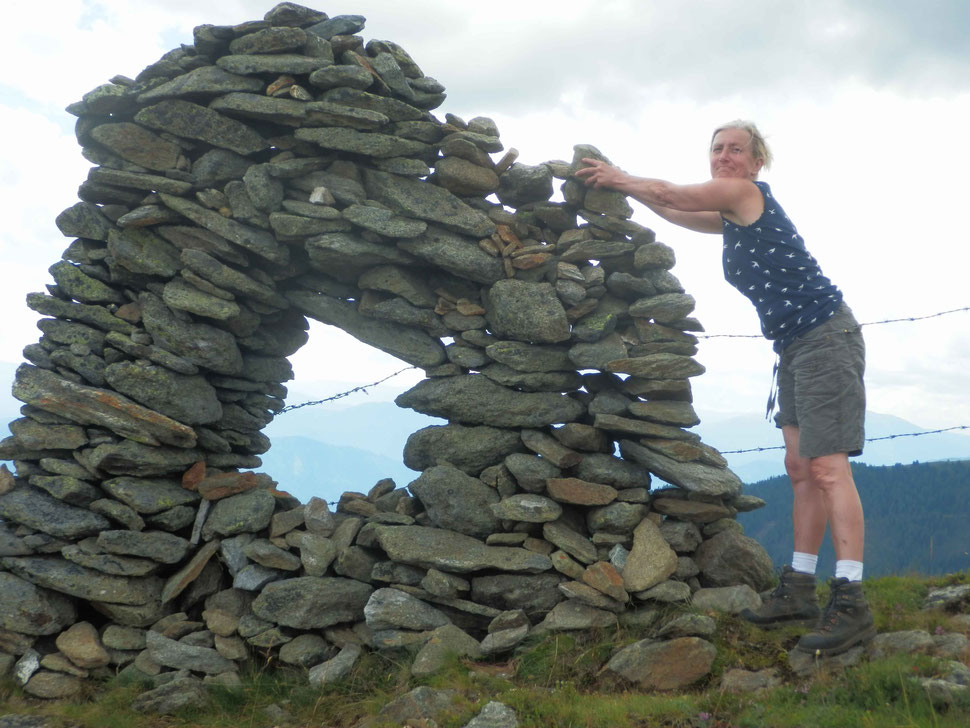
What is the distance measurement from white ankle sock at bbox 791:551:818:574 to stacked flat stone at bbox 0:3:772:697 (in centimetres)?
109

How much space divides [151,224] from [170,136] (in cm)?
104

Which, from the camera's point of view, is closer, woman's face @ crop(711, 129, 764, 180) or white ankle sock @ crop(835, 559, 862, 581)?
white ankle sock @ crop(835, 559, 862, 581)

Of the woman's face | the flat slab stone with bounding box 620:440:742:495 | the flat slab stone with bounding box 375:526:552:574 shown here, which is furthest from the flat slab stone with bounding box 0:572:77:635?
the woman's face

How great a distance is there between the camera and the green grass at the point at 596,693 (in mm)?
4785

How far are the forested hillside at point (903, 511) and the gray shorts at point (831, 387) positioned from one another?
14.8 meters

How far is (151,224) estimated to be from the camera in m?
8.48

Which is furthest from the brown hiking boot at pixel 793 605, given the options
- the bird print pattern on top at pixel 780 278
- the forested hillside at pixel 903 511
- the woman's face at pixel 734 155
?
the forested hillside at pixel 903 511

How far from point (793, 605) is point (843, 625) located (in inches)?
29.7

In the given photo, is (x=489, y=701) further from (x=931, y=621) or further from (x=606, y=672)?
(x=931, y=621)

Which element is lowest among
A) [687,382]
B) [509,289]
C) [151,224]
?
[687,382]

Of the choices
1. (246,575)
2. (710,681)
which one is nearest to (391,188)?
(246,575)

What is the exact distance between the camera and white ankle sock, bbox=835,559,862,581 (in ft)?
17.7

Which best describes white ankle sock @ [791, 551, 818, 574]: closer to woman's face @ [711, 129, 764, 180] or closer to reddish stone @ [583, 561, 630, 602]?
reddish stone @ [583, 561, 630, 602]

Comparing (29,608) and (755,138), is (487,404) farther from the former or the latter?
(29,608)
